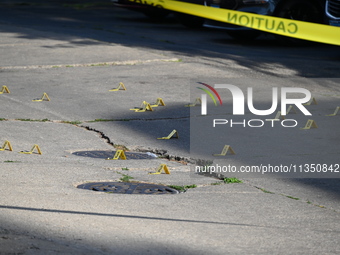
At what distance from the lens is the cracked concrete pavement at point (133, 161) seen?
5.39 meters

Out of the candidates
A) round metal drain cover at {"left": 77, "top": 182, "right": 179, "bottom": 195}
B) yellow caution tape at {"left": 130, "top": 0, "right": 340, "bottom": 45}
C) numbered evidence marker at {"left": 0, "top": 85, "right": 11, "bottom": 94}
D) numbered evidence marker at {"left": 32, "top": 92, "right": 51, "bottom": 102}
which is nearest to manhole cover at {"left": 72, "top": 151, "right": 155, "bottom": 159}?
round metal drain cover at {"left": 77, "top": 182, "right": 179, "bottom": 195}

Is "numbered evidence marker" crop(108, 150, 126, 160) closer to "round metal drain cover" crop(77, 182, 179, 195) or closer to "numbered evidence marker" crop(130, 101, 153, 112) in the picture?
"round metal drain cover" crop(77, 182, 179, 195)

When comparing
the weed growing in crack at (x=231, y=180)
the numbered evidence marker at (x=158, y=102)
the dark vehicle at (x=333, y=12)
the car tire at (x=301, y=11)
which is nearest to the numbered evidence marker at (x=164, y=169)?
the weed growing in crack at (x=231, y=180)

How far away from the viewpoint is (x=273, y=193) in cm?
700

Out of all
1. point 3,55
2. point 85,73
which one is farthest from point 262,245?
point 3,55

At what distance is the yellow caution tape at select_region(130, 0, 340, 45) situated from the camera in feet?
48.1

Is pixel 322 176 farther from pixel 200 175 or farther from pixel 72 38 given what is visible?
pixel 72 38

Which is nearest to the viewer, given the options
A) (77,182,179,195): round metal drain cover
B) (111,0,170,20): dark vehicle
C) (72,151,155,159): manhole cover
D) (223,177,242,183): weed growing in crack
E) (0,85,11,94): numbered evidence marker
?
(77,182,179,195): round metal drain cover

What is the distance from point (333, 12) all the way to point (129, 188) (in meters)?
9.98

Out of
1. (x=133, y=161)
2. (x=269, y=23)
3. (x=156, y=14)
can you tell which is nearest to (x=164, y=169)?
(x=133, y=161)

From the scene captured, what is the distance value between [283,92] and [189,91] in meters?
1.60

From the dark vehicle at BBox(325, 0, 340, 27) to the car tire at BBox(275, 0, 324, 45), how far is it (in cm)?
81

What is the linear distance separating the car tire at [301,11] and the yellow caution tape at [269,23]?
36.1 inches

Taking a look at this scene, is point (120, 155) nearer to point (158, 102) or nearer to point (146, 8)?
point (158, 102)
